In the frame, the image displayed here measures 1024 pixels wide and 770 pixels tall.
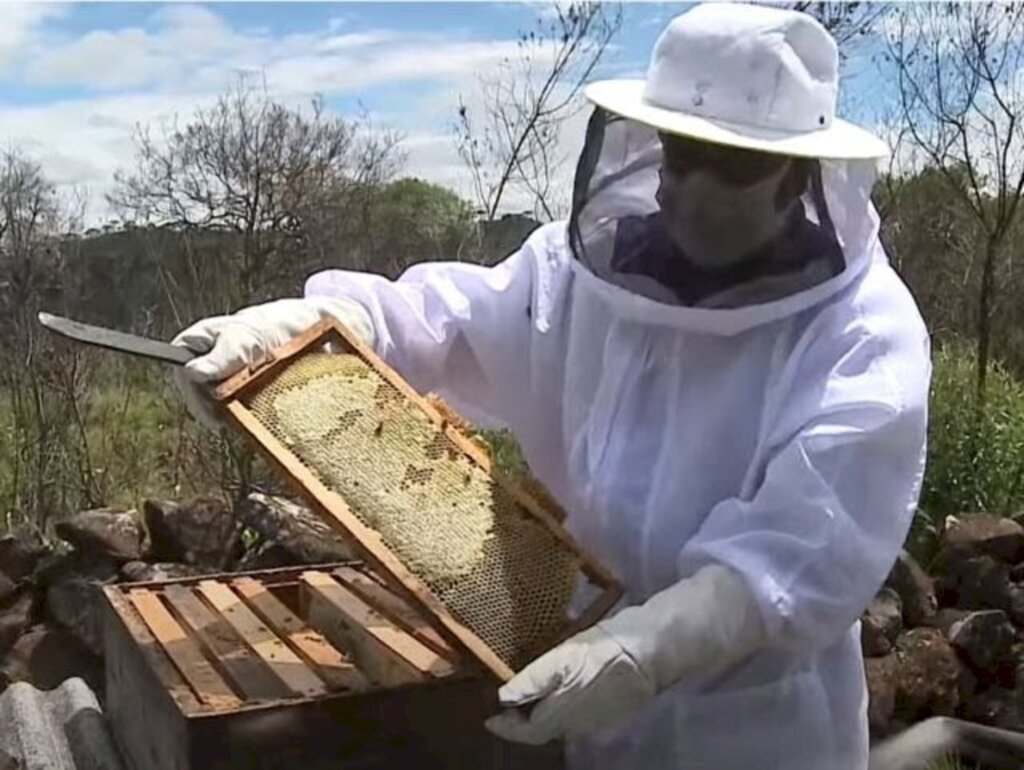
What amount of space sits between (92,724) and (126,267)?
3477mm

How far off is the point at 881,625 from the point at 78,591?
2188mm

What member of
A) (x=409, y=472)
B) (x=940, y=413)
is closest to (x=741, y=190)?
(x=409, y=472)

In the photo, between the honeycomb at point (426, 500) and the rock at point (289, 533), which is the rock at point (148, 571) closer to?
the rock at point (289, 533)

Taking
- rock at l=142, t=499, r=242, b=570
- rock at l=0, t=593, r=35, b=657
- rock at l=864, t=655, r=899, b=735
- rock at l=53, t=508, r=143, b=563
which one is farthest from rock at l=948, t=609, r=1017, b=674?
rock at l=0, t=593, r=35, b=657

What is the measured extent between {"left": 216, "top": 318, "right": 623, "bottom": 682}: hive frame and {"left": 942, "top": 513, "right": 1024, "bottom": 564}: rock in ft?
10.3

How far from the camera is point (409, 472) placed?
1838mm

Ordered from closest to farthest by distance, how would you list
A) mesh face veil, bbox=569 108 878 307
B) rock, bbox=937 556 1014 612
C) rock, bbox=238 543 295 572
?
mesh face veil, bbox=569 108 878 307
rock, bbox=238 543 295 572
rock, bbox=937 556 1014 612

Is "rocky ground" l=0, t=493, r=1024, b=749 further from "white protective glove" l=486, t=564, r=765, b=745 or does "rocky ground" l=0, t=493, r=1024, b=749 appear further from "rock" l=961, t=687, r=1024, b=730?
"white protective glove" l=486, t=564, r=765, b=745

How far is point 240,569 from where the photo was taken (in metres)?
4.11

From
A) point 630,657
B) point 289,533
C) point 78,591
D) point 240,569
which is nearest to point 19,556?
point 78,591

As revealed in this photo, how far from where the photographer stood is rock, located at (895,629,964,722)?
13.5 ft

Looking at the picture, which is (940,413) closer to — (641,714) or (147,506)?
(147,506)

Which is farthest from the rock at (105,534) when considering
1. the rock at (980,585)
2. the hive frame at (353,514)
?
the rock at (980,585)

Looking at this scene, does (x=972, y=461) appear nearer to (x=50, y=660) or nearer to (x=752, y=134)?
(x=50, y=660)
